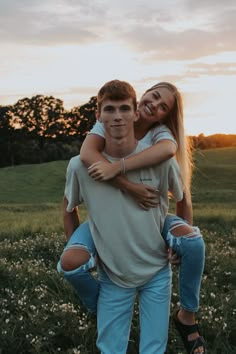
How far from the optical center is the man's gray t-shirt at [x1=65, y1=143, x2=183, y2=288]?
15.5 ft

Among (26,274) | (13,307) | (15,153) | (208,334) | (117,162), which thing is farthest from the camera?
(15,153)

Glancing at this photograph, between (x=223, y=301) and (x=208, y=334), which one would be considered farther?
(x=223, y=301)

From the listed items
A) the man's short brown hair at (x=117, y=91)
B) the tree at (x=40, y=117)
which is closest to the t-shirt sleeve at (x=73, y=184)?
the man's short brown hair at (x=117, y=91)

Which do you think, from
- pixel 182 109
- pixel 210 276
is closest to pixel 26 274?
pixel 210 276

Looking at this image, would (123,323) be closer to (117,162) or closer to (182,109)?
(117,162)

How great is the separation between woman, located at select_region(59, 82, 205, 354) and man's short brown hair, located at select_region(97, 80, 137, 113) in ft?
1.03

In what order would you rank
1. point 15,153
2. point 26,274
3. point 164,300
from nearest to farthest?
point 164,300 → point 26,274 → point 15,153

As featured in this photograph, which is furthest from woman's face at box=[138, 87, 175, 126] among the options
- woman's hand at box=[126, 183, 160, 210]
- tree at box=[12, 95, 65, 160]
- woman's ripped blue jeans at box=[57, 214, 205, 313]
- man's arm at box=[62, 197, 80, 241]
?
tree at box=[12, 95, 65, 160]

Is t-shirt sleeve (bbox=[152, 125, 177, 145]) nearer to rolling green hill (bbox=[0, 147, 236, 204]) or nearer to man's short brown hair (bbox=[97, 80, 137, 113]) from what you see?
man's short brown hair (bbox=[97, 80, 137, 113])

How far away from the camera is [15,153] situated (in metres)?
85.9

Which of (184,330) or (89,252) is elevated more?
(89,252)

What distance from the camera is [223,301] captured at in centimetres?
632

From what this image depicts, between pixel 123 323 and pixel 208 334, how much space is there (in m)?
1.07

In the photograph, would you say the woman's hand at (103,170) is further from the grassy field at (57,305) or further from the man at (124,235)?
the grassy field at (57,305)
